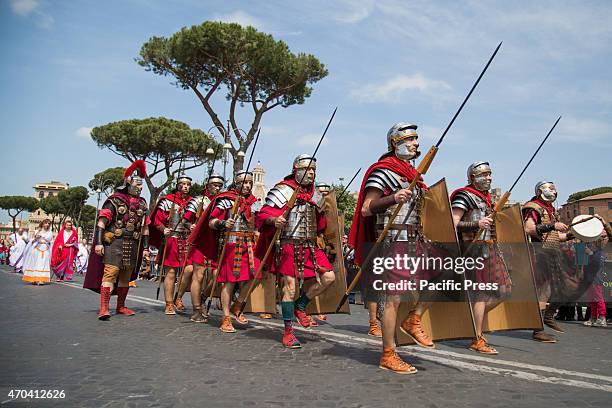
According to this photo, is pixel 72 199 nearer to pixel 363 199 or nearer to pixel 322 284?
pixel 322 284

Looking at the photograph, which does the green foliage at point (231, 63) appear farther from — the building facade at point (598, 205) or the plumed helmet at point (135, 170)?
the building facade at point (598, 205)

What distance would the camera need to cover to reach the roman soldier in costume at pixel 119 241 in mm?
7406

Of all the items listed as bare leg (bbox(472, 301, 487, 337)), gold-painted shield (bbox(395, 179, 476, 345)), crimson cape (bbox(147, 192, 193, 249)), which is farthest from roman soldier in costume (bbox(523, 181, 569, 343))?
crimson cape (bbox(147, 192, 193, 249))

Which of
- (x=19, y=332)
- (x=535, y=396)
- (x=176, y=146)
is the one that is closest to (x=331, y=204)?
(x=535, y=396)

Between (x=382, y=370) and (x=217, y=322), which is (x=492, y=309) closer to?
(x=382, y=370)

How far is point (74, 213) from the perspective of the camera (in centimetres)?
7475

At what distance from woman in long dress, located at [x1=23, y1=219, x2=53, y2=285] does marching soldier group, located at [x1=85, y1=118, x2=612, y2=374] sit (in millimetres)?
8488

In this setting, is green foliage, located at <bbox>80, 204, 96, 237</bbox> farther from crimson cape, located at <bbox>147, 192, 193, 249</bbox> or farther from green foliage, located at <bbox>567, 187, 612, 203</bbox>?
green foliage, located at <bbox>567, 187, 612, 203</bbox>

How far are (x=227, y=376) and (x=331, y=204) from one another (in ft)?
10.9

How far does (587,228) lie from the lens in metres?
7.49

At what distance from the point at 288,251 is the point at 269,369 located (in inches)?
66.9

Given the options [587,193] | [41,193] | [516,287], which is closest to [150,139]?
[516,287]

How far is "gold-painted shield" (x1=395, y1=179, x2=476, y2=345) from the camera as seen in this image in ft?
15.0

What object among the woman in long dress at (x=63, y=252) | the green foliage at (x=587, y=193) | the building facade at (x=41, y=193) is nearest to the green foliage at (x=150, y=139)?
the woman in long dress at (x=63, y=252)
